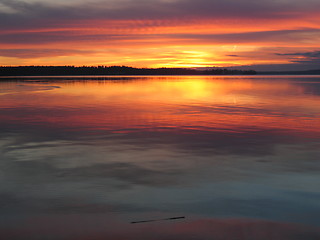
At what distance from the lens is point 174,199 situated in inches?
280

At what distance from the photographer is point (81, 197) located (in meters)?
7.24

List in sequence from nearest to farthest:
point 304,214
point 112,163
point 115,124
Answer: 1. point 304,214
2. point 112,163
3. point 115,124

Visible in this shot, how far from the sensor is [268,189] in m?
7.70

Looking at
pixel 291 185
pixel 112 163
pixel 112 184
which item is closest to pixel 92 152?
pixel 112 163

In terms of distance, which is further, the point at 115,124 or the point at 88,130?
the point at 115,124

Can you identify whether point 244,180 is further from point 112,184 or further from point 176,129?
point 176,129

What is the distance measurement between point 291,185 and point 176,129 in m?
8.33

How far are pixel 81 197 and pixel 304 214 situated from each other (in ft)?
13.2

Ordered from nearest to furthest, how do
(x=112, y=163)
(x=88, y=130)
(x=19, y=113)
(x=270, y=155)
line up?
1. (x=112, y=163)
2. (x=270, y=155)
3. (x=88, y=130)
4. (x=19, y=113)

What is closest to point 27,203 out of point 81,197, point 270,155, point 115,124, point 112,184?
point 81,197

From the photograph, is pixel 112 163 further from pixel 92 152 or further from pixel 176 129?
pixel 176 129

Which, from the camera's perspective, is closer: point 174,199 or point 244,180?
point 174,199

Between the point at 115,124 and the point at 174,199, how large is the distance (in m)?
11.0

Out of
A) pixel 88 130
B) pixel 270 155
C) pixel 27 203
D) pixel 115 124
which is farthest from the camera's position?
pixel 115 124
